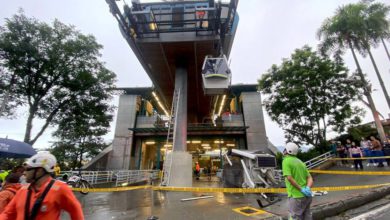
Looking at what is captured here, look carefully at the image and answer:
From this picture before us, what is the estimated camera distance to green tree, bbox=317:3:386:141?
16078 millimetres

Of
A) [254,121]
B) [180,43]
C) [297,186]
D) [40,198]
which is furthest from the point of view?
[254,121]

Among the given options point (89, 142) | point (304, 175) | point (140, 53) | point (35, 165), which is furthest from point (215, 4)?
point (89, 142)

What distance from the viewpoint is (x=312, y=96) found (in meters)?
16.0

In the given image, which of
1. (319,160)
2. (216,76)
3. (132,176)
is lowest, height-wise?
(132,176)

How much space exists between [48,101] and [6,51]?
4608 millimetres

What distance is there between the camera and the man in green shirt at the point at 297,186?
3055 millimetres

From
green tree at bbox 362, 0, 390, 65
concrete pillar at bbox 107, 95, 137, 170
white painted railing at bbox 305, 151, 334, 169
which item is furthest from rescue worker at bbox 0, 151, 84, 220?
green tree at bbox 362, 0, 390, 65

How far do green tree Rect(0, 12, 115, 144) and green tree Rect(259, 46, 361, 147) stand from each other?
1783cm

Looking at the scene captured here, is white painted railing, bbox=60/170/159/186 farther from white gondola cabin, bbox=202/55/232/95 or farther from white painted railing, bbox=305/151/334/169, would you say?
white painted railing, bbox=305/151/334/169

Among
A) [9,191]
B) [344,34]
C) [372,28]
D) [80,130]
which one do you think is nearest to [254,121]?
[344,34]

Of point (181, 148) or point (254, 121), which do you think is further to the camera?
point (254, 121)

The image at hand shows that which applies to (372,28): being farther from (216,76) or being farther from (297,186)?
(297,186)

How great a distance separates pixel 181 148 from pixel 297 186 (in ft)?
30.1

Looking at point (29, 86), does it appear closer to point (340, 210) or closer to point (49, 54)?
point (49, 54)
